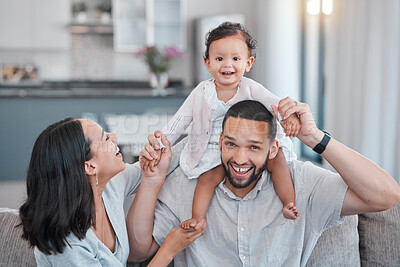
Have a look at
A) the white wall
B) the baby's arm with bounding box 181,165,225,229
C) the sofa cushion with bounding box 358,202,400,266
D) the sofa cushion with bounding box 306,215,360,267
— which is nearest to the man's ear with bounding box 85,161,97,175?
the baby's arm with bounding box 181,165,225,229

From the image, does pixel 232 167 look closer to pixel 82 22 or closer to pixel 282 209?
pixel 282 209

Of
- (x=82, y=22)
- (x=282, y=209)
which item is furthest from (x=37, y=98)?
(x=282, y=209)

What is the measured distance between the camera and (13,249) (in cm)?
161

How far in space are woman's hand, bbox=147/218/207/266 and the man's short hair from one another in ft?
1.25

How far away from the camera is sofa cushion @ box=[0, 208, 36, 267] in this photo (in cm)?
160

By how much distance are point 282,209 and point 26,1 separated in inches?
208

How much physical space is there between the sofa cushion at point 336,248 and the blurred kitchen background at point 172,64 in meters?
1.74

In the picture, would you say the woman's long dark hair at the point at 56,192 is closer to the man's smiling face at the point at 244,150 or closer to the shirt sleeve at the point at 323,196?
the man's smiling face at the point at 244,150

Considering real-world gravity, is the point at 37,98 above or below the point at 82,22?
below

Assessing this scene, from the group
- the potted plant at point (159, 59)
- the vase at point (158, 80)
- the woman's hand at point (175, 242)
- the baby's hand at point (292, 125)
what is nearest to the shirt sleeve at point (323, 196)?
the baby's hand at point (292, 125)

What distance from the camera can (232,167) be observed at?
159 cm

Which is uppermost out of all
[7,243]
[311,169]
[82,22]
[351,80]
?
[82,22]

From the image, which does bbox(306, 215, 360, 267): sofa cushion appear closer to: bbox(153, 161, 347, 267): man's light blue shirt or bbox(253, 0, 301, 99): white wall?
bbox(153, 161, 347, 267): man's light blue shirt

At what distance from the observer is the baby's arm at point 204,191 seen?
1.64 m
